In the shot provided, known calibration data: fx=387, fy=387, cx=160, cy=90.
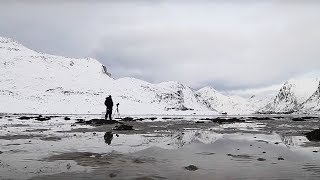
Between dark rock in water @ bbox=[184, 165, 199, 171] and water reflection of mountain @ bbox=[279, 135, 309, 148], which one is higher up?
water reflection of mountain @ bbox=[279, 135, 309, 148]

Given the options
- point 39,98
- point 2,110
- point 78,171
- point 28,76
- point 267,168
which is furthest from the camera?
point 28,76

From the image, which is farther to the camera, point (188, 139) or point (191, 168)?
point (188, 139)

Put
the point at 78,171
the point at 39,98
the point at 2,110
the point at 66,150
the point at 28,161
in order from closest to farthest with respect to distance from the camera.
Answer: the point at 78,171
the point at 28,161
the point at 66,150
the point at 2,110
the point at 39,98

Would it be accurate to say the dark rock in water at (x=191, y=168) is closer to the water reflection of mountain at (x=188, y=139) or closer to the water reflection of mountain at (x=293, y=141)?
the water reflection of mountain at (x=188, y=139)

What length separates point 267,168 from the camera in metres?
12.0

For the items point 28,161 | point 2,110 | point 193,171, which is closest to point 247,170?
point 193,171

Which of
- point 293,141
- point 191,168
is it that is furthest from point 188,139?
point 191,168

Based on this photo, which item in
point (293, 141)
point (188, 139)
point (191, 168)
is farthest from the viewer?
point (188, 139)

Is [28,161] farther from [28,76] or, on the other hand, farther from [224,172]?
[28,76]

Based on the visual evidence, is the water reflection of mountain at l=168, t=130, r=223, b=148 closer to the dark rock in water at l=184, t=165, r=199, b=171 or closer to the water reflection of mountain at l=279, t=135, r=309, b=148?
the water reflection of mountain at l=279, t=135, r=309, b=148

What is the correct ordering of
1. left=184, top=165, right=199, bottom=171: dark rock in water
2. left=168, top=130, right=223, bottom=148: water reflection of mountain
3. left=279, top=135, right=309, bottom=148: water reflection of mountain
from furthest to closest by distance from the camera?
left=279, top=135, right=309, bottom=148: water reflection of mountain < left=168, top=130, right=223, bottom=148: water reflection of mountain < left=184, top=165, right=199, bottom=171: dark rock in water

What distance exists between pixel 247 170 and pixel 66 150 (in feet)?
26.2

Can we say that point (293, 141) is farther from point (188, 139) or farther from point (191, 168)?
point (191, 168)

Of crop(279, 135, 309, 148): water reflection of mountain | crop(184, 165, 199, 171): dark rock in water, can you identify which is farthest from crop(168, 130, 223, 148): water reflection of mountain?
crop(184, 165, 199, 171): dark rock in water
